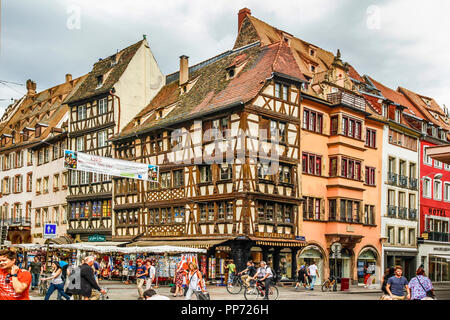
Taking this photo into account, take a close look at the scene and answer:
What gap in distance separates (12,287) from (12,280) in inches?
5.9

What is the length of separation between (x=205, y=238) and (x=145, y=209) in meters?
6.51

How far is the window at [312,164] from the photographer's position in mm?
35625

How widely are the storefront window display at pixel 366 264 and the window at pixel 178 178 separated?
41.2ft

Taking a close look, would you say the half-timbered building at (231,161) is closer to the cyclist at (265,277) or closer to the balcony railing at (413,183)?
the cyclist at (265,277)

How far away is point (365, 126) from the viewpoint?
4025 cm

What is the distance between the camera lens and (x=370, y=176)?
40719 millimetres

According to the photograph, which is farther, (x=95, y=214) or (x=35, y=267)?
(x=95, y=214)

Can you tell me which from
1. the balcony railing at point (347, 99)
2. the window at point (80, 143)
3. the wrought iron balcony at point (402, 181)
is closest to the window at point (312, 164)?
the balcony railing at point (347, 99)

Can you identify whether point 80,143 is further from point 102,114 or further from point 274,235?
point 274,235

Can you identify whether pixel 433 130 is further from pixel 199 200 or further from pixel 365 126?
pixel 199 200

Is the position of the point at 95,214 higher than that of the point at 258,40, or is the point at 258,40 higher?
the point at 258,40

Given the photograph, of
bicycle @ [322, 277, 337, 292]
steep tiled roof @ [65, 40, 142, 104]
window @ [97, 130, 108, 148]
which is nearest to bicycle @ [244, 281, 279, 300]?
bicycle @ [322, 277, 337, 292]
